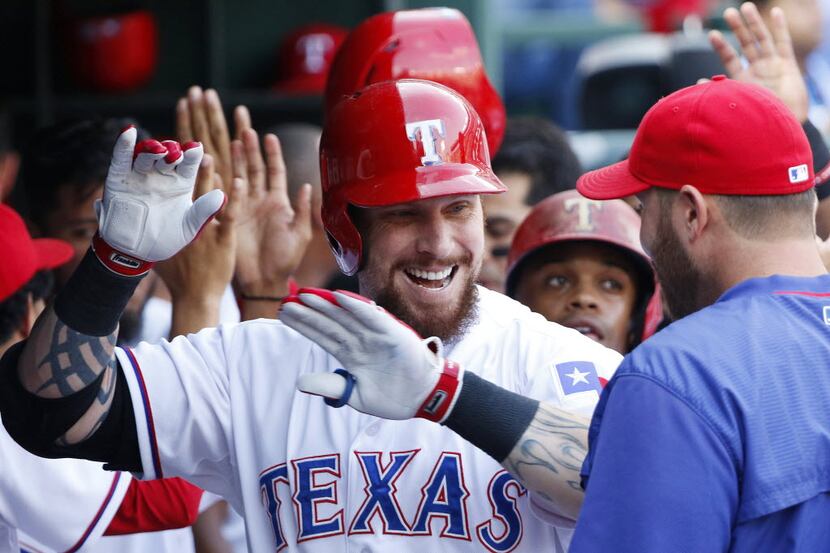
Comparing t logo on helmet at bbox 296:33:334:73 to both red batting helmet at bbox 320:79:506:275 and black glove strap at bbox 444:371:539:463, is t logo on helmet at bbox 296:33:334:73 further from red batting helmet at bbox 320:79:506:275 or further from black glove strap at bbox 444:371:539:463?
black glove strap at bbox 444:371:539:463

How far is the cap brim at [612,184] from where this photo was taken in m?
2.61

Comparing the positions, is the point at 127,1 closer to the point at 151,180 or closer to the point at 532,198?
the point at 532,198

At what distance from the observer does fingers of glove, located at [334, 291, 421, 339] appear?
7.66 feet

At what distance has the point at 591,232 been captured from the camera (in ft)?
13.1

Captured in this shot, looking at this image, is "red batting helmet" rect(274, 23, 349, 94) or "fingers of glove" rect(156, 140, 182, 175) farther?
"red batting helmet" rect(274, 23, 349, 94)

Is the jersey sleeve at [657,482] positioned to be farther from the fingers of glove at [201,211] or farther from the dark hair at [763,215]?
the fingers of glove at [201,211]

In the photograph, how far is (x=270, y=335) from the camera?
2863 millimetres

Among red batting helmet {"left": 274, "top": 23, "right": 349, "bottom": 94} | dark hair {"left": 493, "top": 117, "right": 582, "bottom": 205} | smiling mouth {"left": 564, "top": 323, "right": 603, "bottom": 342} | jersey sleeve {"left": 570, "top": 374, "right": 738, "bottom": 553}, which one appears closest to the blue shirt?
jersey sleeve {"left": 570, "top": 374, "right": 738, "bottom": 553}

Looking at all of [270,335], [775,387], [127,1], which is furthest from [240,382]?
[127,1]

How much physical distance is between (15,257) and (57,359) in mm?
962

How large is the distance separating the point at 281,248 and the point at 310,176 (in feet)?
3.87

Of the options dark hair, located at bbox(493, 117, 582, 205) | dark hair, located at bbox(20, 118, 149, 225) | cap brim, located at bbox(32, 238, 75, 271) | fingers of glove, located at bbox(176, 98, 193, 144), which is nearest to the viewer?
cap brim, located at bbox(32, 238, 75, 271)

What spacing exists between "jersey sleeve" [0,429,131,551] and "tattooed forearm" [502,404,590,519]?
121cm

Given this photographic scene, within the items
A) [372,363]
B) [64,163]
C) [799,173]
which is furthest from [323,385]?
[64,163]
